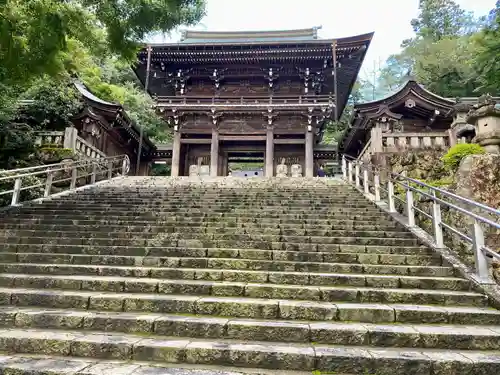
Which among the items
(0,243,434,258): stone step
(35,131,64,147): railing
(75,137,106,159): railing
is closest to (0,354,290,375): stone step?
(0,243,434,258): stone step

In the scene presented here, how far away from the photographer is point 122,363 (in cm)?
271

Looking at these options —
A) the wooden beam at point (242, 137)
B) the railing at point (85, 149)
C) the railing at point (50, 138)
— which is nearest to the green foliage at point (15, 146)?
the railing at point (50, 138)

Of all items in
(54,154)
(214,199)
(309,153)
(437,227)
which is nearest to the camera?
(437,227)

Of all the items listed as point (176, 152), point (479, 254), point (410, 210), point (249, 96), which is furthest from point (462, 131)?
point (176, 152)

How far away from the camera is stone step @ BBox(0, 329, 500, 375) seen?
2.62 metres

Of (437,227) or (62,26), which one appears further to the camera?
(62,26)

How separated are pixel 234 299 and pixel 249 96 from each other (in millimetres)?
14257

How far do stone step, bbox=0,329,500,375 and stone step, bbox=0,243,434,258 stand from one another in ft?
6.49

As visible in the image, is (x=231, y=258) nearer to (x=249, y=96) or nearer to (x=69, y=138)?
(x=69, y=138)

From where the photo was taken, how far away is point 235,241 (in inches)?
216

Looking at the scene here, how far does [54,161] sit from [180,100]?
21.9ft

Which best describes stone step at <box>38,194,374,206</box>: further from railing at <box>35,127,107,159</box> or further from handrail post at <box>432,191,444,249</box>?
railing at <box>35,127,107,159</box>

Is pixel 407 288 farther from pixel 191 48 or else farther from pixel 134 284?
pixel 191 48

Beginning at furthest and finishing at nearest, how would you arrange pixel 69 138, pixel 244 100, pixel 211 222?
1. pixel 244 100
2. pixel 69 138
3. pixel 211 222
